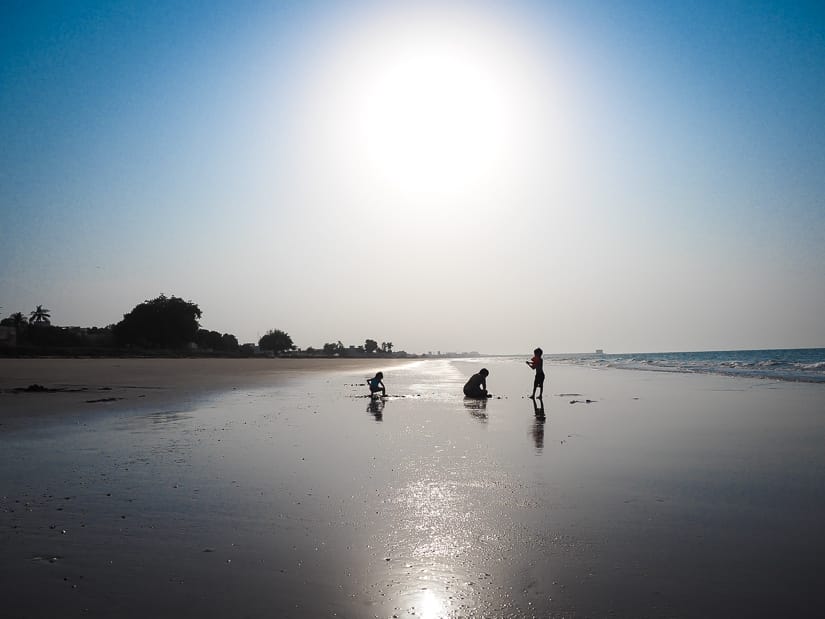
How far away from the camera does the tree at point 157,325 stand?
96131mm

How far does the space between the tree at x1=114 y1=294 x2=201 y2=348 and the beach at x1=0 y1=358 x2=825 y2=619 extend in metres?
92.4

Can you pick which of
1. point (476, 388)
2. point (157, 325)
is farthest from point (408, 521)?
point (157, 325)

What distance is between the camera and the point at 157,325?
9631 cm

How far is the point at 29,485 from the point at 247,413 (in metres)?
8.58

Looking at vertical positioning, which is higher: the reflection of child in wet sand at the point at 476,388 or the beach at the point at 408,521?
the reflection of child in wet sand at the point at 476,388

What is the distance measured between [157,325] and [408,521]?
335 feet

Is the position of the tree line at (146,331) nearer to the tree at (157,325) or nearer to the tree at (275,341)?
the tree at (157,325)

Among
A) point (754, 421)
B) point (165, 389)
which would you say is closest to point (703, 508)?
point (754, 421)

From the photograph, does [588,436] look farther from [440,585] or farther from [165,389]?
[165,389]

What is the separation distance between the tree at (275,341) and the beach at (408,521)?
162849 mm

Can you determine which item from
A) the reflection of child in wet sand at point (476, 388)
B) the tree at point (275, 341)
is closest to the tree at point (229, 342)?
the tree at point (275, 341)

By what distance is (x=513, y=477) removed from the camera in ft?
25.6

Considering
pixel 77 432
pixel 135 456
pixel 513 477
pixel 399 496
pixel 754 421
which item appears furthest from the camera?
pixel 754 421

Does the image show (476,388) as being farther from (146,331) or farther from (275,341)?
(275,341)
